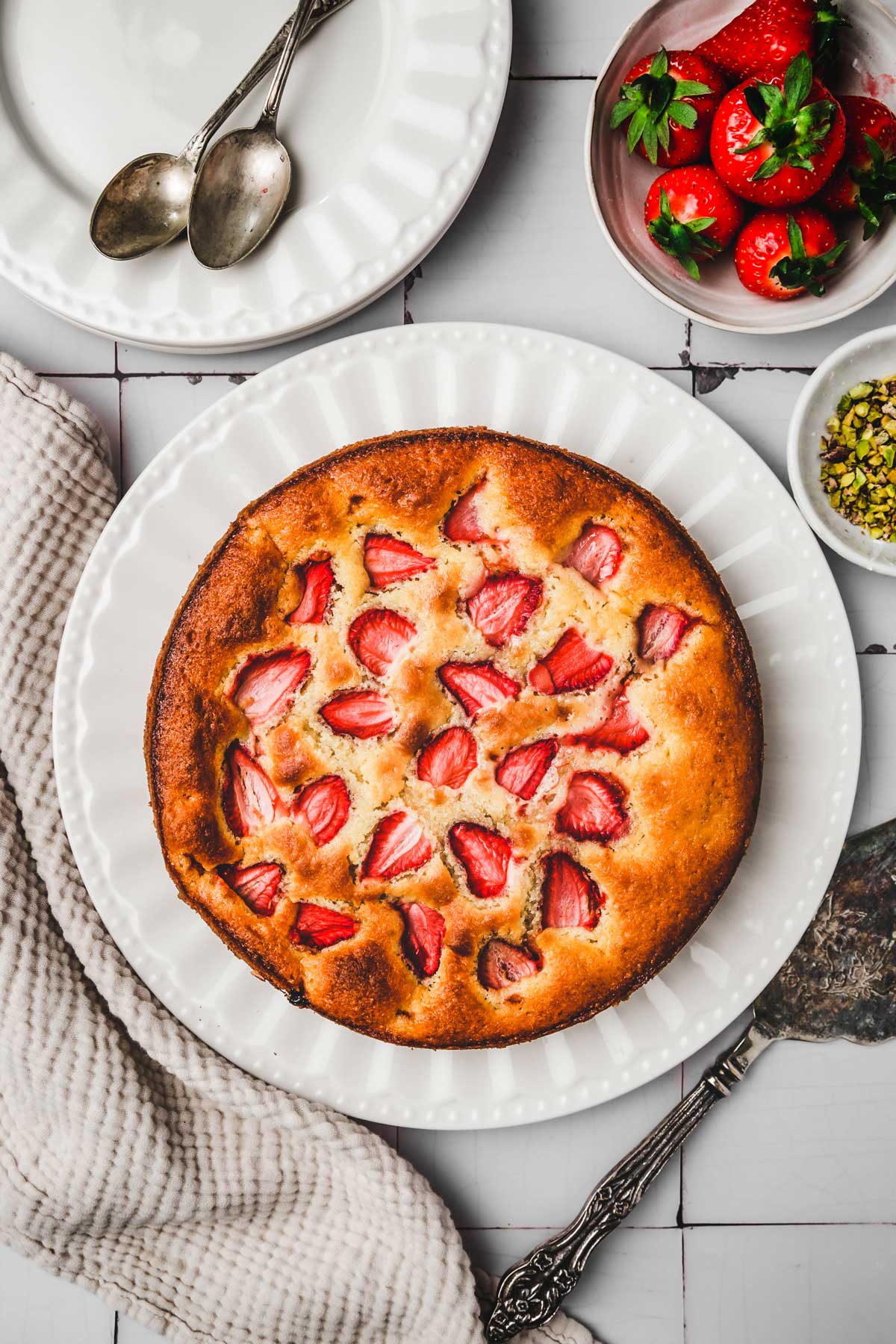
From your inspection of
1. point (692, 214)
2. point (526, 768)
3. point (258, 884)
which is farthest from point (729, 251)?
point (258, 884)

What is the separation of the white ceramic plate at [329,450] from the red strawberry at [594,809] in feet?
1.30

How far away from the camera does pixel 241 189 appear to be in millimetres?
1805

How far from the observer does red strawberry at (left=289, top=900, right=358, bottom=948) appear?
1604 millimetres

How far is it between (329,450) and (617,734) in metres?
0.78

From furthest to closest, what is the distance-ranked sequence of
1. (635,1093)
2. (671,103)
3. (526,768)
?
(635,1093), (671,103), (526,768)

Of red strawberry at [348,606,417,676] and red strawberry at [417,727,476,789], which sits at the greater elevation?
red strawberry at [348,606,417,676]

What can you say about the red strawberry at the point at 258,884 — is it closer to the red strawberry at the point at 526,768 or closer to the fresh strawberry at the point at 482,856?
the fresh strawberry at the point at 482,856

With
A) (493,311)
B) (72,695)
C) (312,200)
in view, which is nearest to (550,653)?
(493,311)

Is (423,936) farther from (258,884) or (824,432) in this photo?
(824,432)

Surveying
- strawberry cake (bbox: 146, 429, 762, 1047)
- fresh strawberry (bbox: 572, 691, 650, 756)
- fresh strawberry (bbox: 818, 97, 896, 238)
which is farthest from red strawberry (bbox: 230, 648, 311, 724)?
fresh strawberry (bbox: 818, 97, 896, 238)

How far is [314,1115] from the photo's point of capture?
6.03ft

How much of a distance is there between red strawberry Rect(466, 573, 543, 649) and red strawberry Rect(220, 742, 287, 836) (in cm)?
45

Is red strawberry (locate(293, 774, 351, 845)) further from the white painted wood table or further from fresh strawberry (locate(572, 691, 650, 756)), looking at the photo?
the white painted wood table

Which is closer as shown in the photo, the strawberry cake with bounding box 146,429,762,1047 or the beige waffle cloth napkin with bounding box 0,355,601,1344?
the strawberry cake with bounding box 146,429,762,1047
